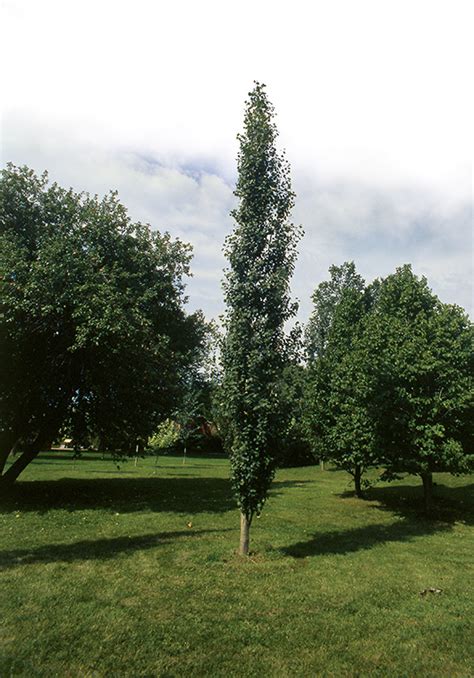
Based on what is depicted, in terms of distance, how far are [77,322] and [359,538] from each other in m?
12.9

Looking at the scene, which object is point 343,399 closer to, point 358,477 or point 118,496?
point 358,477

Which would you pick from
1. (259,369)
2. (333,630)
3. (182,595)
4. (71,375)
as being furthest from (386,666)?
(71,375)

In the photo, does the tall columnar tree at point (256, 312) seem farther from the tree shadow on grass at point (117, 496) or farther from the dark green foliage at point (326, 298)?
the dark green foliage at point (326, 298)

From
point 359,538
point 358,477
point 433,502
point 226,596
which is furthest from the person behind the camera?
point 358,477

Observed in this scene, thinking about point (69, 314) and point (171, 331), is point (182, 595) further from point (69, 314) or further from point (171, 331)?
point (171, 331)

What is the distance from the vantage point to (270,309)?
11484mm

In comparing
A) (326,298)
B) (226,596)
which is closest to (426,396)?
(226,596)

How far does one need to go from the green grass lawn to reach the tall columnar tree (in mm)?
2238

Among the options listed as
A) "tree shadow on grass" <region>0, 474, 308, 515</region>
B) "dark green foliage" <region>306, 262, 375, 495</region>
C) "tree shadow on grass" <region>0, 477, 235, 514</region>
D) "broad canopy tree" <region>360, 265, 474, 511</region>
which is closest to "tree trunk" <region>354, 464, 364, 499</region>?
"dark green foliage" <region>306, 262, 375, 495</region>

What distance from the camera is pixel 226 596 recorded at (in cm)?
818

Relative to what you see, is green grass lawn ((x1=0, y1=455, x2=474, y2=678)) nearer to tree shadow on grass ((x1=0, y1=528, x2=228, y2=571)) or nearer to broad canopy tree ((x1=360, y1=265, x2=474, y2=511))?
tree shadow on grass ((x1=0, y1=528, x2=228, y2=571))

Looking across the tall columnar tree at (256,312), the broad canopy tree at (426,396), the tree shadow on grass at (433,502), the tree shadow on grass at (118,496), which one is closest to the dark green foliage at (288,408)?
the tall columnar tree at (256,312)

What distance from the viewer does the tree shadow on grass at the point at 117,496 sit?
17438 mm

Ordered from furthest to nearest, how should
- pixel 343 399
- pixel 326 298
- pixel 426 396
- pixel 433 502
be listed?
pixel 326 298 < pixel 343 399 < pixel 433 502 < pixel 426 396
